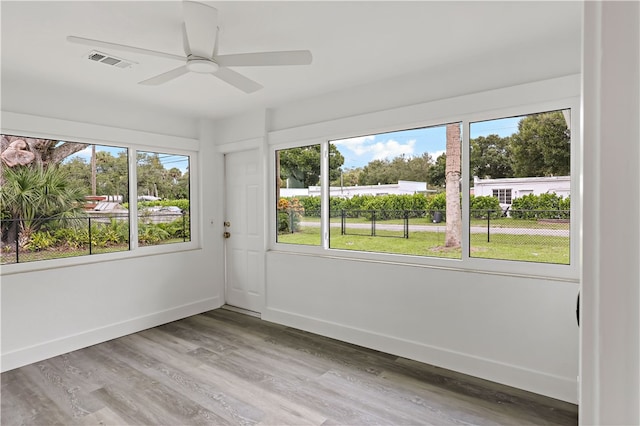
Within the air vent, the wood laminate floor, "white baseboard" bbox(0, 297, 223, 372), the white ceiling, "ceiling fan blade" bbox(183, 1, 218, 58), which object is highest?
the white ceiling

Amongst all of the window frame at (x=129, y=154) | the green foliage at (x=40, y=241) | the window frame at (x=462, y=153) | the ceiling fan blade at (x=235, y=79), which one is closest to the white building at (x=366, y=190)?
the window frame at (x=462, y=153)

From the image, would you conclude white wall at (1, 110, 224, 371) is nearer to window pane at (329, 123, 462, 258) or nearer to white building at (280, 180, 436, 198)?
white building at (280, 180, 436, 198)

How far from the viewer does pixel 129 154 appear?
4207 mm

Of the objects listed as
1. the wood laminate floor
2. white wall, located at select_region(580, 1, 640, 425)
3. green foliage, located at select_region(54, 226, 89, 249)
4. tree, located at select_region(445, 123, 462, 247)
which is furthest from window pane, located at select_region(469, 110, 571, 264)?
green foliage, located at select_region(54, 226, 89, 249)

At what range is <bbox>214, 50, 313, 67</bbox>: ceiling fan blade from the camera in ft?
7.23

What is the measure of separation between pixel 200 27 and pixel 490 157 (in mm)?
2332

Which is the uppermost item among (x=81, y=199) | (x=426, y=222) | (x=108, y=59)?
(x=108, y=59)

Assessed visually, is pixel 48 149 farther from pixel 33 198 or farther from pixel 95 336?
pixel 95 336

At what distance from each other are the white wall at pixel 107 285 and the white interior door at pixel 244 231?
0.15 metres

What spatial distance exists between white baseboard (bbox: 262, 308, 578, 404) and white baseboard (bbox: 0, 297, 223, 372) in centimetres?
137

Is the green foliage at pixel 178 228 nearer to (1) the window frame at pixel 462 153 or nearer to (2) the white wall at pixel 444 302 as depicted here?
(1) the window frame at pixel 462 153

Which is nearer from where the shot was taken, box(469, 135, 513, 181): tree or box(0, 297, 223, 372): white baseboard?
box(469, 135, 513, 181): tree

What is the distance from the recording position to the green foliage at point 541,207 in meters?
2.75

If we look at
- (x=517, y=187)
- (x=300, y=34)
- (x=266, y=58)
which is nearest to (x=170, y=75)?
(x=266, y=58)
